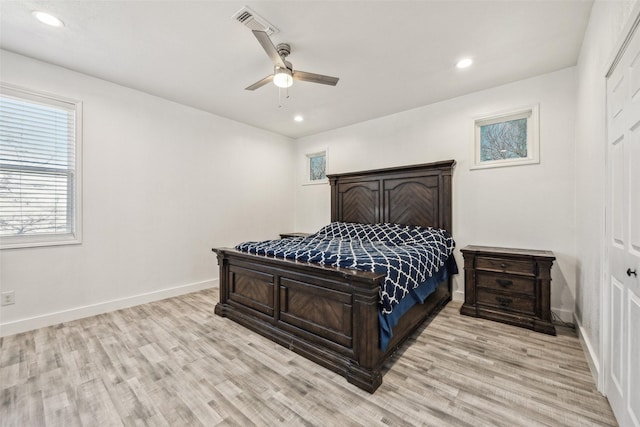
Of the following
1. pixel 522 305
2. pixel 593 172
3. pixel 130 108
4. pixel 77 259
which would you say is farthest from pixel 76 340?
pixel 593 172

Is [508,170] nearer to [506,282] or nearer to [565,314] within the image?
[506,282]

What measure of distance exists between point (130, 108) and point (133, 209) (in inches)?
50.2

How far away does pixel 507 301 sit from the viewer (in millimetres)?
2824

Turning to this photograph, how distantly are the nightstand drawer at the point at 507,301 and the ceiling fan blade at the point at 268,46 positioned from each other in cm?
307

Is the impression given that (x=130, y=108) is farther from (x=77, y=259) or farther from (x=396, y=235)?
(x=396, y=235)

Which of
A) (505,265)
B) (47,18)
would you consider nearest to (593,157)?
(505,265)

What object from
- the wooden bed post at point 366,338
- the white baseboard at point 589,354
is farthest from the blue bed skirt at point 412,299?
the white baseboard at point 589,354

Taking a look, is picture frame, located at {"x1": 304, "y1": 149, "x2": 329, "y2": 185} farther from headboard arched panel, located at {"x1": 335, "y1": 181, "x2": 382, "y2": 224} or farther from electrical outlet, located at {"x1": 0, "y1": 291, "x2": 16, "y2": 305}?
electrical outlet, located at {"x1": 0, "y1": 291, "x2": 16, "y2": 305}

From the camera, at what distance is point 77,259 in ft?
9.84

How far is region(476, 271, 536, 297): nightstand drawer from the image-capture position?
2.72 meters

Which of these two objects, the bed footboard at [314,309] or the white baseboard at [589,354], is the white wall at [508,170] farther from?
the bed footboard at [314,309]

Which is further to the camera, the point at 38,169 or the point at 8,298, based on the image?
the point at 38,169

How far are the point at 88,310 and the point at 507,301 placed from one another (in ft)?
15.1

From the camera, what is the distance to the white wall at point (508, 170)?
292 centimetres
